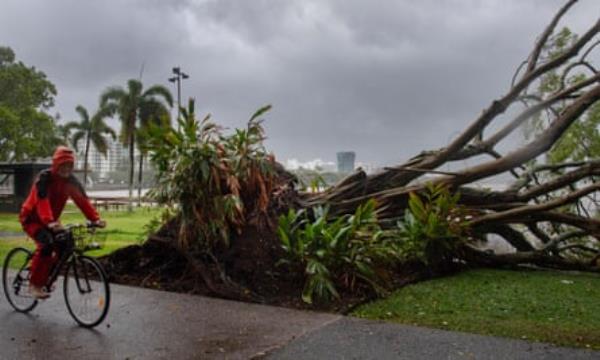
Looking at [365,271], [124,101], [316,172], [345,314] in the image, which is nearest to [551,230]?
[316,172]

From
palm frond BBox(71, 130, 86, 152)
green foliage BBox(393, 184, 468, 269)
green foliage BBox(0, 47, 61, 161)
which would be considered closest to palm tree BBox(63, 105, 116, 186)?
A: palm frond BBox(71, 130, 86, 152)

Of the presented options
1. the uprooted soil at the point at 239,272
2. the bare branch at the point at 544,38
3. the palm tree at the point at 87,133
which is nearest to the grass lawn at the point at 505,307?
the uprooted soil at the point at 239,272

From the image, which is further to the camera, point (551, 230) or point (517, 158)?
point (551, 230)

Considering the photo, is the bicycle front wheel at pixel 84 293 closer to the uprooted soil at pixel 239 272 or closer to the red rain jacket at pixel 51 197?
the red rain jacket at pixel 51 197

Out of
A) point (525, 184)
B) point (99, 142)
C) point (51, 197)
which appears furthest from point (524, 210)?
point (99, 142)

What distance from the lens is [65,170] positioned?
497 cm

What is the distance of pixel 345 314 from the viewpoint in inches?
206

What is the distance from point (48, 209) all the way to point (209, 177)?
2428mm

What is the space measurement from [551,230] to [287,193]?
4746 mm

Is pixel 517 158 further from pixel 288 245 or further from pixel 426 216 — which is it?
pixel 288 245

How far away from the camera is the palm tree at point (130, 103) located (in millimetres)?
34688

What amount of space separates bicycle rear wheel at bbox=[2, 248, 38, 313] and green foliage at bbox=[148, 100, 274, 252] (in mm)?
1949

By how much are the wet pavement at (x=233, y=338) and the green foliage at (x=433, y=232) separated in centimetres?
240

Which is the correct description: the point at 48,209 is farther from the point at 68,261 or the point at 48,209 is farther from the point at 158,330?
the point at 158,330
